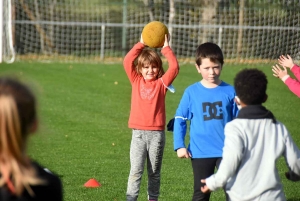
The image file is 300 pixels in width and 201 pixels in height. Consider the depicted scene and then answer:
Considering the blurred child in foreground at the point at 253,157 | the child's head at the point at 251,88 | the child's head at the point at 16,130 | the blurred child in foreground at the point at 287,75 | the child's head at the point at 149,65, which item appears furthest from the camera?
the child's head at the point at 149,65

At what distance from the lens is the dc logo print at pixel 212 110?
512cm

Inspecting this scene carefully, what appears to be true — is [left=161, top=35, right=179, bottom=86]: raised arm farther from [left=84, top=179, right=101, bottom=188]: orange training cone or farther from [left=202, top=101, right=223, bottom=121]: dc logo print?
[left=84, top=179, right=101, bottom=188]: orange training cone

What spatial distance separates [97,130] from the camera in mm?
11172

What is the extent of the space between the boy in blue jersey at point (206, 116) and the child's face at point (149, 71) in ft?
2.72

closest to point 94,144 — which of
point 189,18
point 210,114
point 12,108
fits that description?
point 210,114

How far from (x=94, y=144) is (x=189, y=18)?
1540 centimetres

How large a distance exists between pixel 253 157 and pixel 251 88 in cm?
45

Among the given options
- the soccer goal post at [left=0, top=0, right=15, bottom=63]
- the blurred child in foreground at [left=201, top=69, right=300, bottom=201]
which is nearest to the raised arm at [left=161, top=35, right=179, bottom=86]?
the blurred child in foreground at [left=201, top=69, right=300, bottom=201]

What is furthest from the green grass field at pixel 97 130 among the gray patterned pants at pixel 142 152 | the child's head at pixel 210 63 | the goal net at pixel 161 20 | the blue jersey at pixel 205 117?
the goal net at pixel 161 20

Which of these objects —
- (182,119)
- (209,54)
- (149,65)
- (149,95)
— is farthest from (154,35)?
(182,119)

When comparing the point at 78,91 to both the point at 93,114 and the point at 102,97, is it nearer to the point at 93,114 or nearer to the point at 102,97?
the point at 102,97

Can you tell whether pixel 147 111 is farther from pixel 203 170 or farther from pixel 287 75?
pixel 287 75

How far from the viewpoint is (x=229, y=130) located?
13.0 ft

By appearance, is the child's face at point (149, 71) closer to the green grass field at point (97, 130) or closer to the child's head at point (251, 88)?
the green grass field at point (97, 130)
